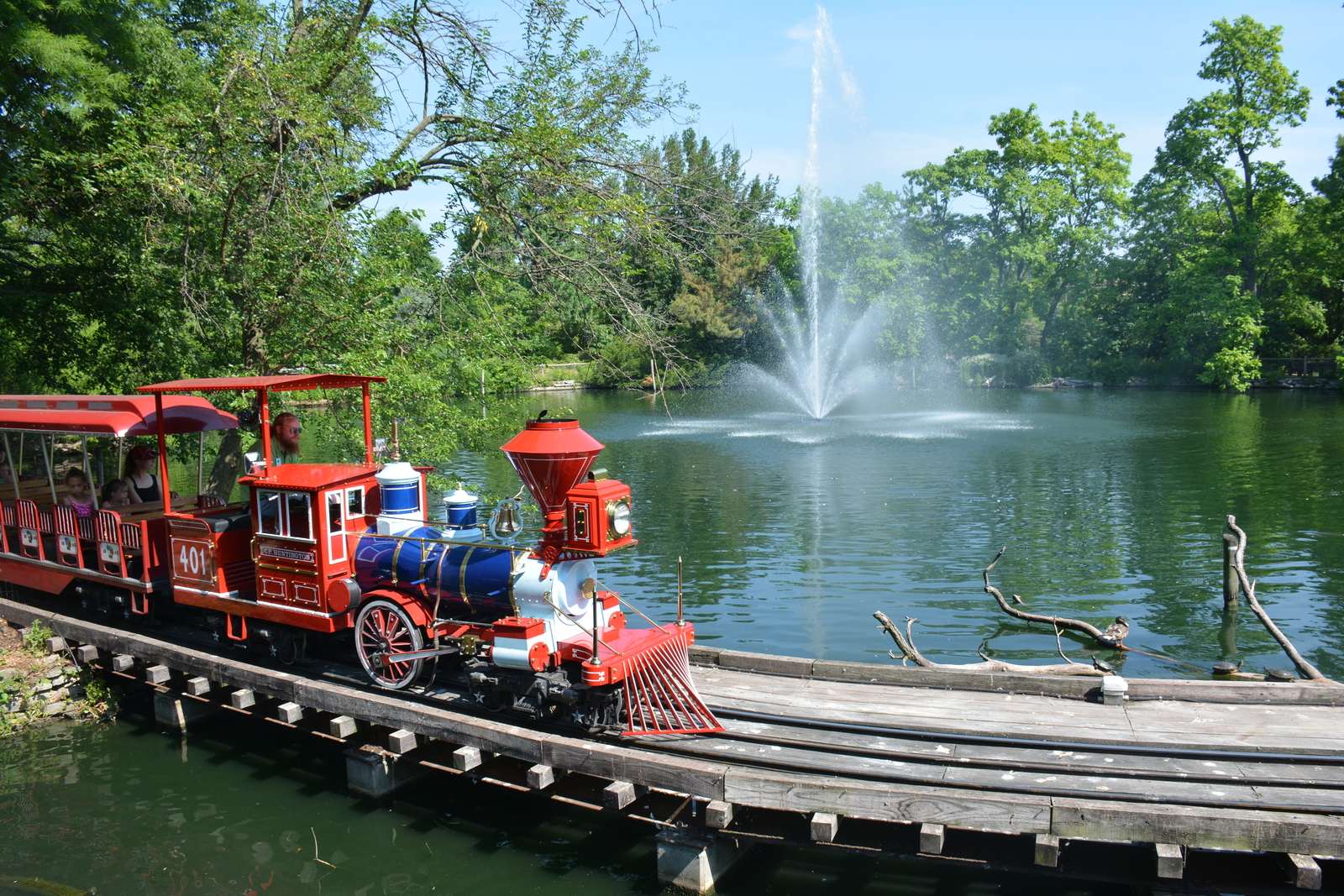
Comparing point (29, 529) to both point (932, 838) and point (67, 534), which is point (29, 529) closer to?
point (67, 534)

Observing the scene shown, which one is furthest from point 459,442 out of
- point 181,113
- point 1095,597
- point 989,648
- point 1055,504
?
point 1055,504

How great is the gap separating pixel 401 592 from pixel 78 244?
366 inches

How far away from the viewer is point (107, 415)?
10922 millimetres

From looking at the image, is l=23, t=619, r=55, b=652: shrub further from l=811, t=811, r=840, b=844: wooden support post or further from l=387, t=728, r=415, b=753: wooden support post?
l=811, t=811, r=840, b=844: wooden support post

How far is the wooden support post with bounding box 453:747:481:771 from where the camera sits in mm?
8008

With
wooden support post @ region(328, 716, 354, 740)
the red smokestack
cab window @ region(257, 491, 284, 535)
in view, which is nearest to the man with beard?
cab window @ region(257, 491, 284, 535)

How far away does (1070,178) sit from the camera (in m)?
61.4

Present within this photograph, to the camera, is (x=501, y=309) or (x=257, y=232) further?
(x=501, y=309)

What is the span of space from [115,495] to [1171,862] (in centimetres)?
1299

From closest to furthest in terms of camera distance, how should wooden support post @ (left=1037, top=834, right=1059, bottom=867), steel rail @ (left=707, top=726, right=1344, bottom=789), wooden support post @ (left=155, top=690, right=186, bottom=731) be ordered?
wooden support post @ (left=1037, top=834, right=1059, bottom=867) < steel rail @ (left=707, top=726, right=1344, bottom=789) < wooden support post @ (left=155, top=690, right=186, bottom=731)

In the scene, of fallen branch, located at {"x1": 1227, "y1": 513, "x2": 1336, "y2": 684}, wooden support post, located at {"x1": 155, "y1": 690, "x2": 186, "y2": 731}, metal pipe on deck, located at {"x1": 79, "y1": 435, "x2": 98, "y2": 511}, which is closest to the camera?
fallen branch, located at {"x1": 1227, "y1": 513, "x2": 1336, "y2": 684}

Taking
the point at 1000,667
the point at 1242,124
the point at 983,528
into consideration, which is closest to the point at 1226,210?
the point at 1242,124

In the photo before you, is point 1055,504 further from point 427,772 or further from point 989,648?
point 427,772

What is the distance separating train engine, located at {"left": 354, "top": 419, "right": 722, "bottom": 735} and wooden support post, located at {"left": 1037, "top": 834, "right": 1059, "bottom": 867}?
111 inches
